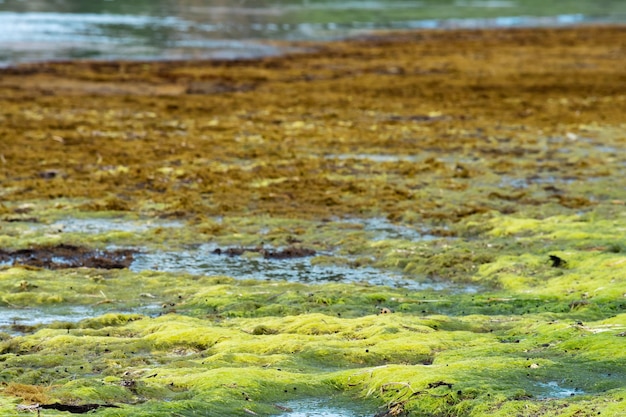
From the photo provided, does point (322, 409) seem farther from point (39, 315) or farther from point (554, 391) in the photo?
point (39, 315)

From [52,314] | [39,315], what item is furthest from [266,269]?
[39,315]

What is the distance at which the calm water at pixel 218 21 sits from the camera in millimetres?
38438

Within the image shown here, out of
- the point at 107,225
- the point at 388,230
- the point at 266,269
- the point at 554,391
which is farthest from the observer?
the point at 107,225

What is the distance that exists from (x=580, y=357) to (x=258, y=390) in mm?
2264

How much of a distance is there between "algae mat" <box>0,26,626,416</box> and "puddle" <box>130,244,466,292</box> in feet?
0.20

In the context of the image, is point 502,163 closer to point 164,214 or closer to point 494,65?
→ point 164,214

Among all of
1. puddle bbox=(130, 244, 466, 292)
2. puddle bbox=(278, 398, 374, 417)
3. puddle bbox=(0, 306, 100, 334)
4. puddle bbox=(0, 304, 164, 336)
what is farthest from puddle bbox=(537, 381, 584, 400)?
puddle bbox=(0, 306, 100, 334)

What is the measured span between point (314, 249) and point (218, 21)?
1722 inches

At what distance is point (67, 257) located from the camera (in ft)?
36.6

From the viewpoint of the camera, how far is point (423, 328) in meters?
8.02

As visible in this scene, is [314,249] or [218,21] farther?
[218,21]

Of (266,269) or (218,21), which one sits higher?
(266,269)

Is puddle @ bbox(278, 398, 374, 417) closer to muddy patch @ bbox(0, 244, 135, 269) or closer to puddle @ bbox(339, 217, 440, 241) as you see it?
muddy patch @ bbox(0, 244, 135, 269)

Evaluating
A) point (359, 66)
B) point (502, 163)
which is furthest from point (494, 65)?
point (502, 163)
